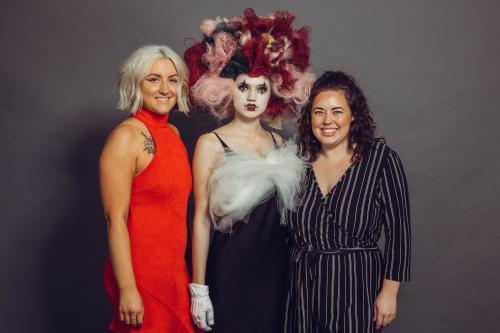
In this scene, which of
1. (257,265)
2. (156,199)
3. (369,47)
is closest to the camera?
(156,199)

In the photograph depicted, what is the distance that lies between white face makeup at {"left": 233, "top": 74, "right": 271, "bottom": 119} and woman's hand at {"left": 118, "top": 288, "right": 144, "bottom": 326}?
1.09 metres

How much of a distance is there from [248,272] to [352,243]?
58cm

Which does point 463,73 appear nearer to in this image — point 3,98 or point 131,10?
point 131,10

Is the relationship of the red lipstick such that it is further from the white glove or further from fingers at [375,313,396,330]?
fingers at [375,313,396,330]

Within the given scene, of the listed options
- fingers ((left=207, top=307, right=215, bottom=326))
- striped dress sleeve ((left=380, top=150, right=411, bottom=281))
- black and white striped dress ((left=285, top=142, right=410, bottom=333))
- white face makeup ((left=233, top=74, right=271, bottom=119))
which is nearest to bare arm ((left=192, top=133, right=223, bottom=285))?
fingers ((left=207, top=307, right=215, bottom=326))

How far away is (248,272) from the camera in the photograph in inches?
114

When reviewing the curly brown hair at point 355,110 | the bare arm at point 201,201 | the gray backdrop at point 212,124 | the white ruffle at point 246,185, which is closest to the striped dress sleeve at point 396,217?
the curly brown hair at point 355,110

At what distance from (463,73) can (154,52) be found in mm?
2394

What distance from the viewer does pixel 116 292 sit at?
8.89 feet

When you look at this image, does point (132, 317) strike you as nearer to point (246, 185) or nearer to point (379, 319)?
point (246, 185)

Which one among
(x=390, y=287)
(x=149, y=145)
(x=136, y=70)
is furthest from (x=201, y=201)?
(x=390, y=287)

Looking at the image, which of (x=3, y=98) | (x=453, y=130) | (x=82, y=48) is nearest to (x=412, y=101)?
(x=453, y=130)

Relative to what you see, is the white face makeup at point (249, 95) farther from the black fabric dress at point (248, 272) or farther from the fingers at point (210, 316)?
the fingers at point (210, 316)

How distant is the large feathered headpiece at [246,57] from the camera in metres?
2.96
